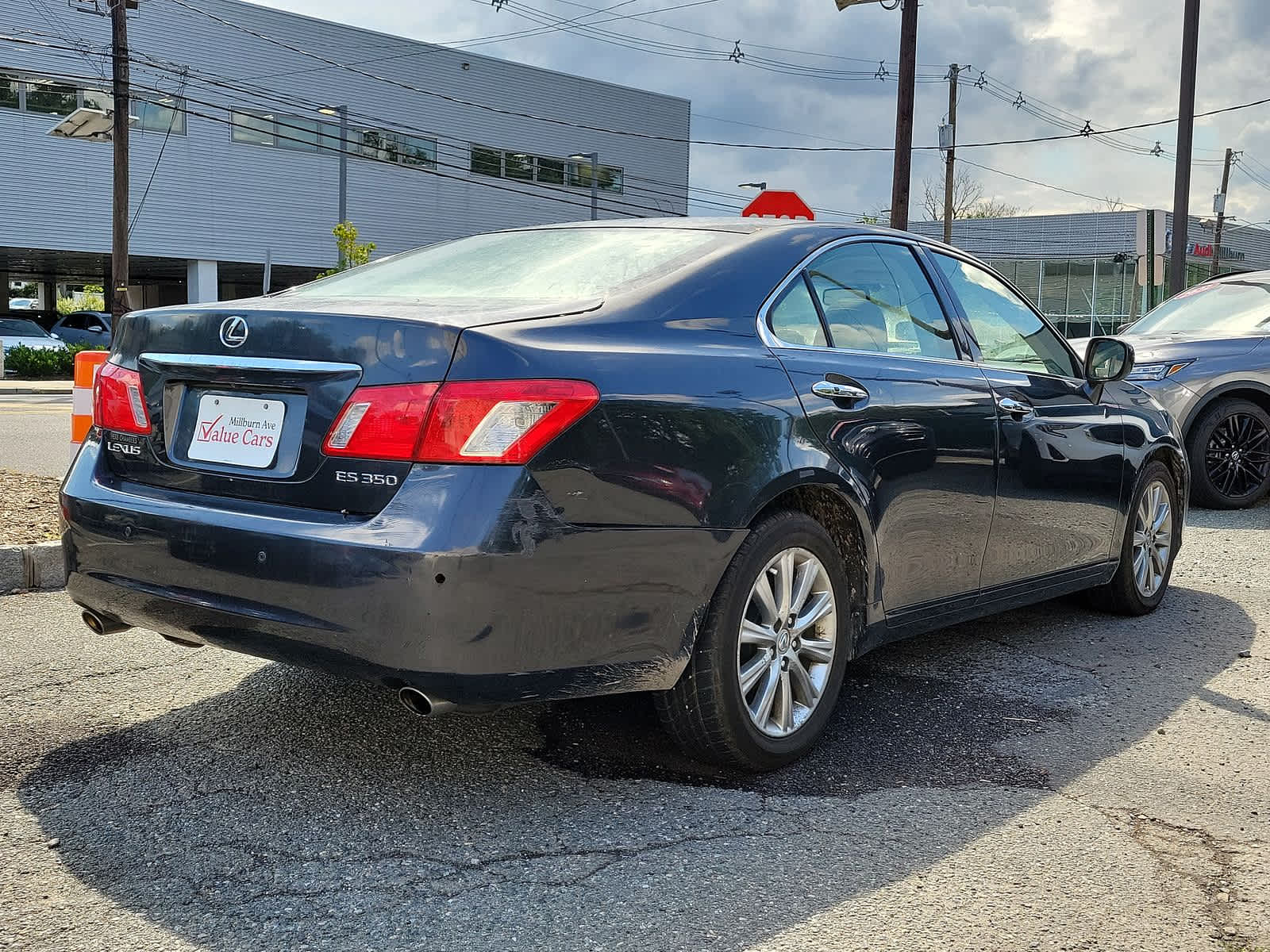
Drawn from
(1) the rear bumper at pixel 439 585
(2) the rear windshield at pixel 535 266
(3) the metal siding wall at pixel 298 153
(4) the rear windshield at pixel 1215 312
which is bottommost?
(1) the rear bumper at pixel 439 585

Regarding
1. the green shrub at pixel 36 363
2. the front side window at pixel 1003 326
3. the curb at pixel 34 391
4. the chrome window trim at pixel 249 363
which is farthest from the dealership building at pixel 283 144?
the chrome window trim at pixel 249 363

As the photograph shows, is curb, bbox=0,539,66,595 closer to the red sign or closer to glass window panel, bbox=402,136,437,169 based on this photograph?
the red sign

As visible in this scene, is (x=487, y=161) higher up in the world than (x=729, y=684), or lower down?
higher up

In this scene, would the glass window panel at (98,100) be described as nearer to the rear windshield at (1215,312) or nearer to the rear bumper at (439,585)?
the rear windshield at (1215,312)

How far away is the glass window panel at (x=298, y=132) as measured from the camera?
119 feet

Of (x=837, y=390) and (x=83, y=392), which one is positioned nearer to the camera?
(x=837, y=390)

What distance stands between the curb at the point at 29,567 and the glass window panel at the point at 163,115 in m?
30.6

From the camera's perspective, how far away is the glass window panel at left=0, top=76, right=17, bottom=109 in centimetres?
3127

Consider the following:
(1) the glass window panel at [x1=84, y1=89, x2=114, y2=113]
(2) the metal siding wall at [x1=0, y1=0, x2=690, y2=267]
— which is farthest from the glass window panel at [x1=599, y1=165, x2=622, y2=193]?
(1) the glass window panel at [x1=84, y1=89, x2=114, y2=113]

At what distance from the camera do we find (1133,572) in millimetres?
5551

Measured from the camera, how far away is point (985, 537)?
435cm

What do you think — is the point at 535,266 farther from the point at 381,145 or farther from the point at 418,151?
the point at 418,151

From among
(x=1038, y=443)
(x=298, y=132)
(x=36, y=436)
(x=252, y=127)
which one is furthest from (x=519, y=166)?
(x=1038, y=443)

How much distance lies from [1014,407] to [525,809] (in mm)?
2373
